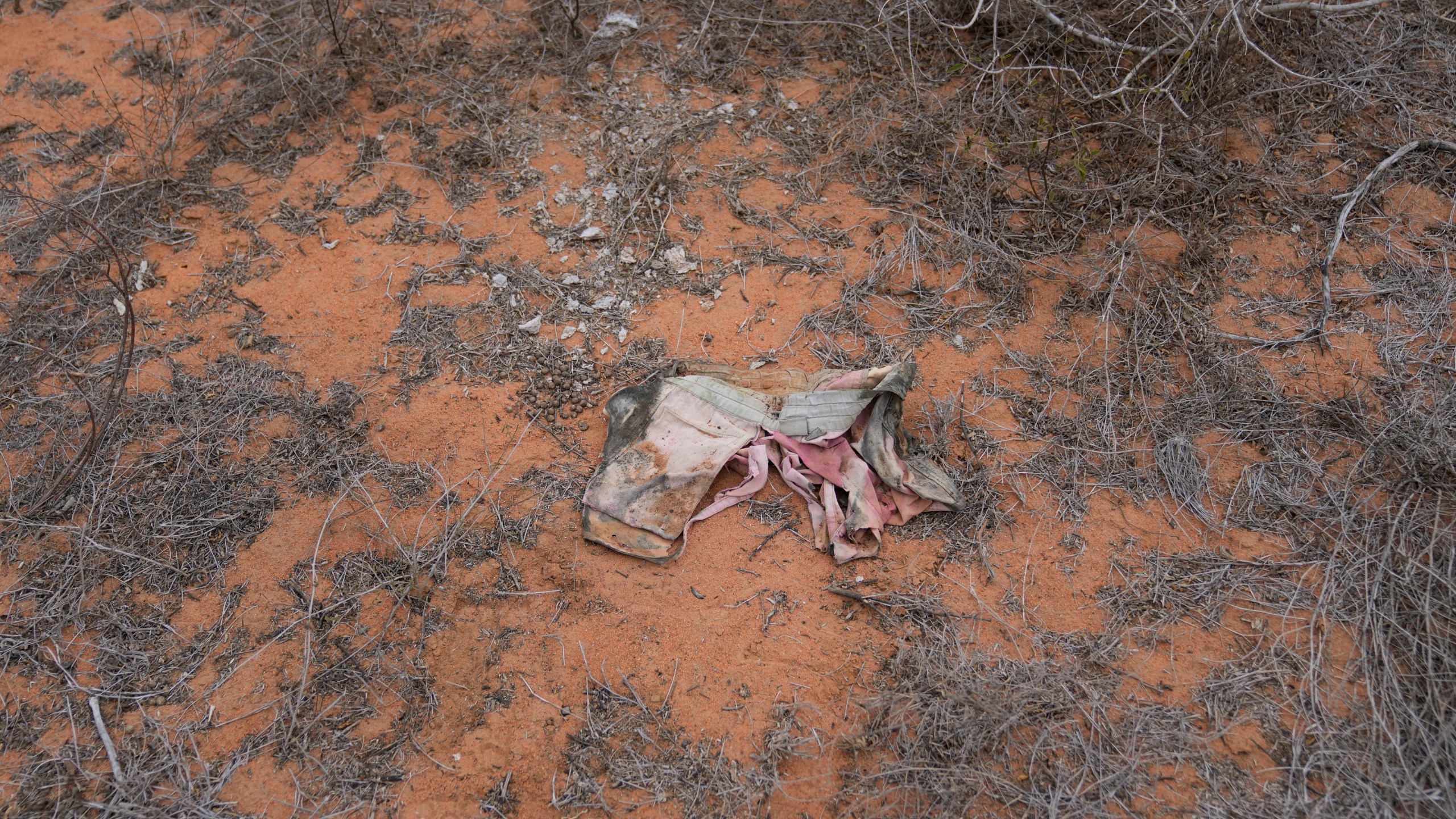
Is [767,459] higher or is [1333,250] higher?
[1333,250]

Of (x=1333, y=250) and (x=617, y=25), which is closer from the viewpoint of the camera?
(x=1333, y=250)

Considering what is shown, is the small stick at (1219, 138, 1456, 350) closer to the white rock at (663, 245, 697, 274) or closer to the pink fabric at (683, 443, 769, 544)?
the pink fabric at (683, 443, 769, 544)

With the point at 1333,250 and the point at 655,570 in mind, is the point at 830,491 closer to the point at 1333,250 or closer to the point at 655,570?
the point at 655,570

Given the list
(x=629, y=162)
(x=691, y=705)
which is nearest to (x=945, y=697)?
(x=691, y=705)

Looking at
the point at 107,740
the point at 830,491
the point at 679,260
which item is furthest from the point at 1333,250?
the point at 107,740

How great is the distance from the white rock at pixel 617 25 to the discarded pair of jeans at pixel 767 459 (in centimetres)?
242

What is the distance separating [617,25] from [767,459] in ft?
9.42

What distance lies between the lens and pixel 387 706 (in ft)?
8.05

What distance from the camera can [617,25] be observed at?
4.59 m

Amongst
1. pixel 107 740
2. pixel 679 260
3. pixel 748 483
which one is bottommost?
pixel 107 740

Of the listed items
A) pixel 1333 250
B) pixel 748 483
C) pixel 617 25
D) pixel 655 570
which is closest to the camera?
pixel 655 570

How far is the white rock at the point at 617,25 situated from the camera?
14.9 ft

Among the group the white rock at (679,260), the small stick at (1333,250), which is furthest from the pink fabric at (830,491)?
the small stick at (1333,250)

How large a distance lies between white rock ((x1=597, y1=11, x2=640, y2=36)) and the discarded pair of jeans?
242cm
